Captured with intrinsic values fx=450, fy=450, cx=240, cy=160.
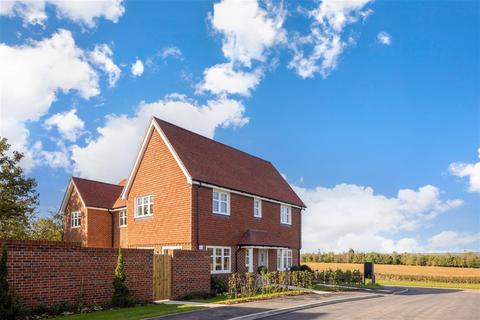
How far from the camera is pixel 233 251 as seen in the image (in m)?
28.2

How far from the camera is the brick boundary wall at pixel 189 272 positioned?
22297 millimetres

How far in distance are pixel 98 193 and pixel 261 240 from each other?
56.4 ft

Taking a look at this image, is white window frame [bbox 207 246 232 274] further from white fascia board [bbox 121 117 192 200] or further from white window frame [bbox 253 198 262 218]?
white fascia board [bbox 121 117 192 200]

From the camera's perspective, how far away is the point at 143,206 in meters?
29.2

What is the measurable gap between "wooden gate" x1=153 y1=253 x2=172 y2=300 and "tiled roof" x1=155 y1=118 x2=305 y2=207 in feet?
18.1

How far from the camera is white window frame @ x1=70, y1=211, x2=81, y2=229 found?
38.5 metres

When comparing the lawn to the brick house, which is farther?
the brick house

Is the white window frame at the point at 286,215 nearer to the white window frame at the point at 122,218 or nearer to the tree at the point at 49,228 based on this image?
the white window frame at the point at 122,218

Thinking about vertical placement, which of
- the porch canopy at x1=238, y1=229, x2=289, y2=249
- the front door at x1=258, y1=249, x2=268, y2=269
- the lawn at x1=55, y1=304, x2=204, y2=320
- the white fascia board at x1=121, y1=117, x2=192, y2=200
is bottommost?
the lawn at x1=55, y1=304, x2=204, y2=320

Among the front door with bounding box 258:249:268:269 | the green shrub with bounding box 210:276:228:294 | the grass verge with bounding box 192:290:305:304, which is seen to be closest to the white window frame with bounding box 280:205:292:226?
the front door with bounding box 258:249:268:269

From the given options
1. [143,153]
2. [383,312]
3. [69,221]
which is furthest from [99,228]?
[383,312]

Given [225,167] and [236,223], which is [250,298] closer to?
[236,223]

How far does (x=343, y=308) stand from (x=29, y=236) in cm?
3233

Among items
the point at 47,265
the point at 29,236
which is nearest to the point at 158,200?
the point at 47,265
